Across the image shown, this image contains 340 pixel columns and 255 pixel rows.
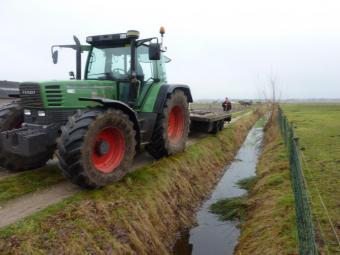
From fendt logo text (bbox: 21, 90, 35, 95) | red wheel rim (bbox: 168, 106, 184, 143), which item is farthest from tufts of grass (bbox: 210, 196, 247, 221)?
fendt logo text (bbox: 21, 90, 35, 95)

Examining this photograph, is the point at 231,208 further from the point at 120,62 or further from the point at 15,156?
the point at 15,156

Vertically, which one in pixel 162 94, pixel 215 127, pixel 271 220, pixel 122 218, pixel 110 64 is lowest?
pixel 271 220

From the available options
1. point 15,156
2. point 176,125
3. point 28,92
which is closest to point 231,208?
point 176,125

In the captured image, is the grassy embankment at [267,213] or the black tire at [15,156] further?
the black tire at [15,156]

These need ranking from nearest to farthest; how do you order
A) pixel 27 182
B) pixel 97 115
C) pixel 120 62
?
pixel 97 115 < pixel 27 182 < pixel 120 62

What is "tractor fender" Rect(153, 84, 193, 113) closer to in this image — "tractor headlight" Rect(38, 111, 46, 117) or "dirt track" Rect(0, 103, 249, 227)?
"tractor headlight" Rect(38, 111, 46, 117)

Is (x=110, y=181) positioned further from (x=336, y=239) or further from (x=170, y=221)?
(x=336, y=239)

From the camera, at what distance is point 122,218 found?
691 cm

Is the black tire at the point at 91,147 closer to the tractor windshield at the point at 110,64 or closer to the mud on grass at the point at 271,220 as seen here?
the tractor windshield at the point at 110,64

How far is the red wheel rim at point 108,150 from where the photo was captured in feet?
25.3

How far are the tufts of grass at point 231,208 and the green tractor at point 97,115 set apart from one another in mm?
2094

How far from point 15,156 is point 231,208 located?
5.30 metres

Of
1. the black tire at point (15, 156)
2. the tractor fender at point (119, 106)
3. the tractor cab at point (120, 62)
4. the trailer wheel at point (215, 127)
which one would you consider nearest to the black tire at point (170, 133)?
the tractor cab at point (120, 62)

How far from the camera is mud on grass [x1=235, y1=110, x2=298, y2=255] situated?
20.9 feet
